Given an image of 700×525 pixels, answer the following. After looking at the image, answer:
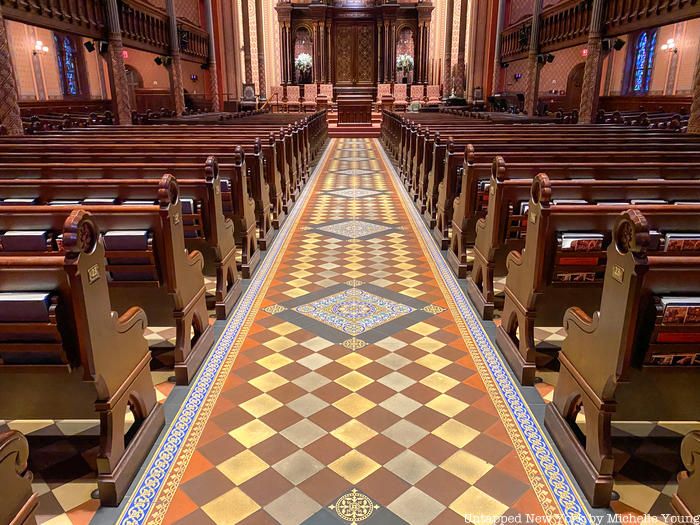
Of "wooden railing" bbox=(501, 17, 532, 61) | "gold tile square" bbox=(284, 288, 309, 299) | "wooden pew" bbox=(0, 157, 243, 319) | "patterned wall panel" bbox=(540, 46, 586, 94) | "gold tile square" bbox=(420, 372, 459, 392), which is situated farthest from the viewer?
"patterned wall panel" bbox=(540, 46, 586, 94)

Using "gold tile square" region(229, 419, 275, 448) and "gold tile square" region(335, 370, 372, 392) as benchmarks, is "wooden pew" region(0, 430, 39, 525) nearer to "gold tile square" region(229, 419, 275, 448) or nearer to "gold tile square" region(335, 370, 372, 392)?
"gold tile square" region(229, 419, 275, 448)

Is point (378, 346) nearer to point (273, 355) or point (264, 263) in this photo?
point (273, 355)

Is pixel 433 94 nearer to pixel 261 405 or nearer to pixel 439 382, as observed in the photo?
→ pixel 439 382

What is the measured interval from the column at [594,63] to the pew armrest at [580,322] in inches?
397

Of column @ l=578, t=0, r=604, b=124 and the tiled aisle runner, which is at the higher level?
column @ l=578, t=0, r=604, b=124

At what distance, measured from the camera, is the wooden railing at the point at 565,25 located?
461 inches

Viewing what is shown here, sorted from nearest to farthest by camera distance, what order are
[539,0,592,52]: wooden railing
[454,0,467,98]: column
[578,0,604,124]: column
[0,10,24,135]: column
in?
[0,10,24,135]: column, [578,0,604,124]: column, [539,0,592,52]: wooden railing, [454,0,467,98]: column

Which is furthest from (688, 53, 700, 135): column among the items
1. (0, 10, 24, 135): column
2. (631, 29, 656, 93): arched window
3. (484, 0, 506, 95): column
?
(484, 0, 506, 95): column

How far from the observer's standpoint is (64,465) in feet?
7.55

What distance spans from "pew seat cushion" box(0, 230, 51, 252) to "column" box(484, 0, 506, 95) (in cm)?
1907

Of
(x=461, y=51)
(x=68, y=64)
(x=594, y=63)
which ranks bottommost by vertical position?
(x=594, y=63)

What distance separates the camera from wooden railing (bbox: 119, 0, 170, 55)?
39.9 ft

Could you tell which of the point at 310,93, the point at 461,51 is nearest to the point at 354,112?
the point at 461,51

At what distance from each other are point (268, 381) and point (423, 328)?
128 centimetres
